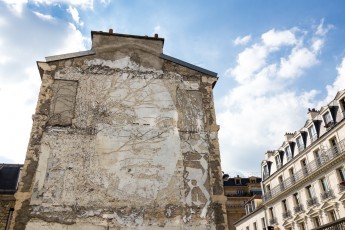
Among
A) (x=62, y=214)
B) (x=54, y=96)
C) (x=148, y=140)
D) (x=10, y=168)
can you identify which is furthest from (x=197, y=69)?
(x=10, y=168)

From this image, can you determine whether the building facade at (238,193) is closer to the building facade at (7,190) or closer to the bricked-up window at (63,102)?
the building facade at (7,190)

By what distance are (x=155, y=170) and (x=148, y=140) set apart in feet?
2.54

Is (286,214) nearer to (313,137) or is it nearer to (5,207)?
(313,137)

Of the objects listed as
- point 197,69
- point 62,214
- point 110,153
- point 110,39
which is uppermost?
point 110,39

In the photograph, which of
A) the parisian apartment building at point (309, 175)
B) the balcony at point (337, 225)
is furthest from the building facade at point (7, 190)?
the parisian apartment building at point (309, 175)

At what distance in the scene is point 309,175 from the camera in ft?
81.9

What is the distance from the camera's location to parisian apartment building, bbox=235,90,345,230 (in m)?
22.4

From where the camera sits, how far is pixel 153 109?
787cm

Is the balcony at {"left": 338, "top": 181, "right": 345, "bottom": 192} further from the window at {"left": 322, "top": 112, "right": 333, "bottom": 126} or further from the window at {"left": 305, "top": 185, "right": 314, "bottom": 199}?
the window at {"left": 322, "top": 112, "right": 333, "bottom": 126}

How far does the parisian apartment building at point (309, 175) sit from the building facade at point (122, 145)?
15.2 m

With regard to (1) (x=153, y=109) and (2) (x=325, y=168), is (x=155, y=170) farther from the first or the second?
(2) (x=325, y=168)

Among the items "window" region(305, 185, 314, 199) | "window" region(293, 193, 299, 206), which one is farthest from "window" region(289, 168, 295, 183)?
"window" region(305, 185, 314, 199)

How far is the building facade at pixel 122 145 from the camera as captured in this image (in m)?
6.59

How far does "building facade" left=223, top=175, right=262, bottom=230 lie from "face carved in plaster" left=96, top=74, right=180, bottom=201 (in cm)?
3733
